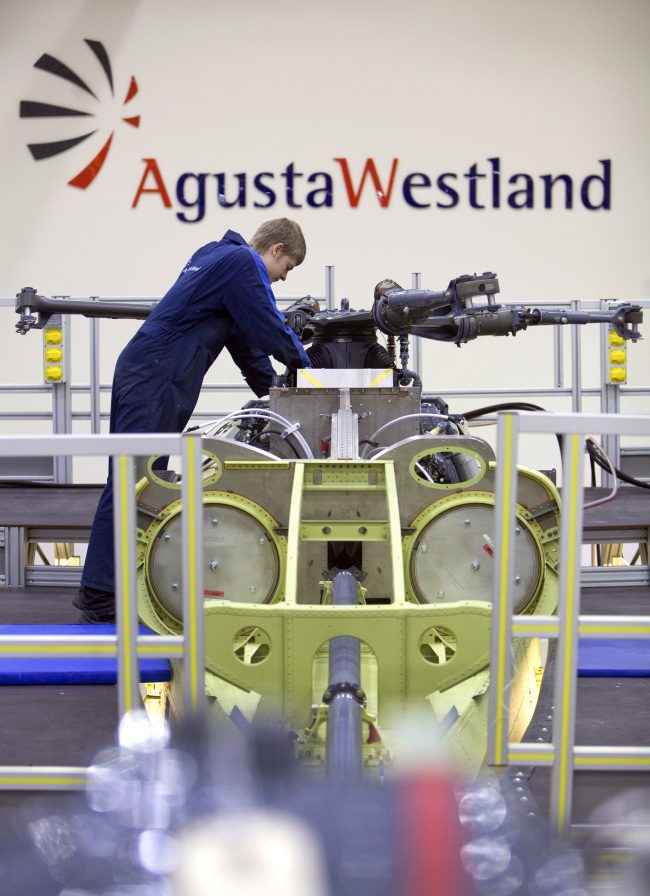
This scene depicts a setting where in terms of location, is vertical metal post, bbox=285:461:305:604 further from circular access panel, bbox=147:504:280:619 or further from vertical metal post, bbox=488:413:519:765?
vertical metal post, bbox=488:413:519:765

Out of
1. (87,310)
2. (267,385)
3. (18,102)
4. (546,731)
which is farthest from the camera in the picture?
(18,102)

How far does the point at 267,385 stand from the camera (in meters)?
3.78

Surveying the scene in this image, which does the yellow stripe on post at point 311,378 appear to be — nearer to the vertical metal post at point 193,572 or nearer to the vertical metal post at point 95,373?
the vertical metal post at point 193,572

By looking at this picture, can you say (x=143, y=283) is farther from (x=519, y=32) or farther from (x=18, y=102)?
(x=519, y=32)

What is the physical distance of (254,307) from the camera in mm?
3219

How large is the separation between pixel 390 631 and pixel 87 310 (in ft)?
10.0

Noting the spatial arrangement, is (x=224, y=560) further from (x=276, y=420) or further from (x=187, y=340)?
(x=187, y=340)

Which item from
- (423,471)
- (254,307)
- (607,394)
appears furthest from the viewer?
(607,394)

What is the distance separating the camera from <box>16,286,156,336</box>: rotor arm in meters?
4.15

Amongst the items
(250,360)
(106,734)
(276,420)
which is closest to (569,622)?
(106,734)

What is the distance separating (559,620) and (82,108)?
6640 mm

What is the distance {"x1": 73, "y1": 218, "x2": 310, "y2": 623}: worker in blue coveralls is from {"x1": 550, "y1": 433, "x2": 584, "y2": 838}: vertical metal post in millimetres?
1829

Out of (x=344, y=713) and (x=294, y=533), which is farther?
(x=294, y=533)

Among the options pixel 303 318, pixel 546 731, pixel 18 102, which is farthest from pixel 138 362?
pixel 18 102
